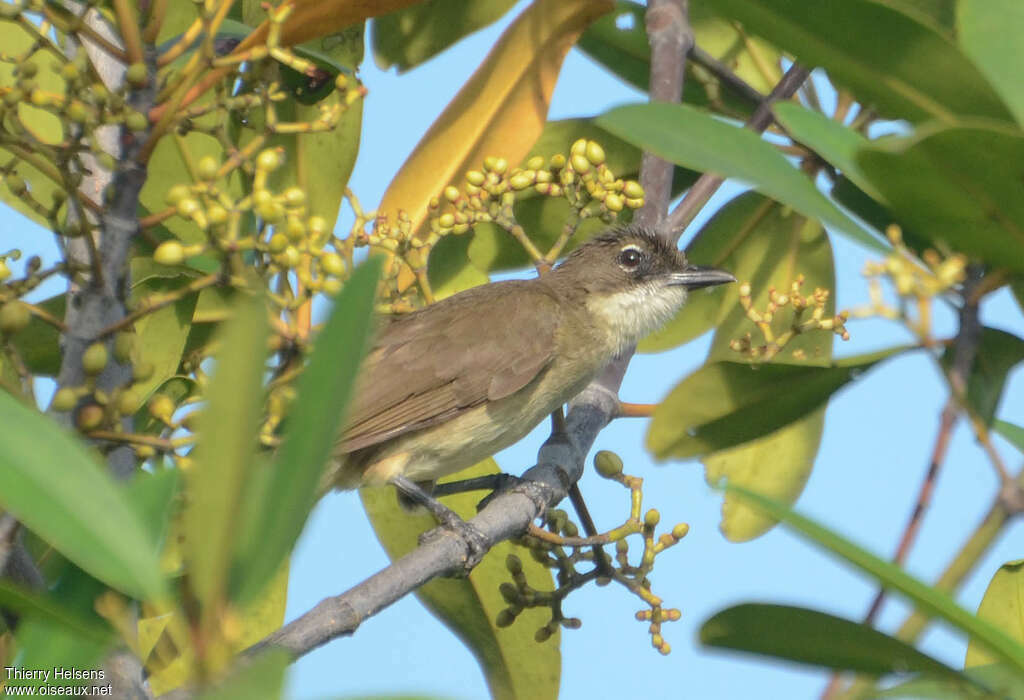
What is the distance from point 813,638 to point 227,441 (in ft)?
2.63

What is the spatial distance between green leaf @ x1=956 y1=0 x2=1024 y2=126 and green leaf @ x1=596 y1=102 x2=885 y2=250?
0.75 feet

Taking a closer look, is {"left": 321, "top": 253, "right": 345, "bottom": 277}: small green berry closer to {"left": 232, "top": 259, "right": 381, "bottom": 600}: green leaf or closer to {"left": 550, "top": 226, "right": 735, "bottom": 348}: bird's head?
{"left": 232, "top": 259, "right": 381, "bottom": 600}: green leaf

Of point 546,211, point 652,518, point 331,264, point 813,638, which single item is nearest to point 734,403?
point 652,518

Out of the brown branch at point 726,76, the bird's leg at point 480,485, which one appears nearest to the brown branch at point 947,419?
the brown branch at point 726,76

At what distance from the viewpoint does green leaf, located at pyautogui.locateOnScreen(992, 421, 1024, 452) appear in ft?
5.96

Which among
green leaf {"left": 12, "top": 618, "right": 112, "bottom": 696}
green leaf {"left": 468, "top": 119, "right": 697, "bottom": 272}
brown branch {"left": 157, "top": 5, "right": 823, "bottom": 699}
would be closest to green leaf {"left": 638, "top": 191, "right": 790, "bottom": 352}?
brown branch {"left": 157, "top": 5, "right": 823, "bottom": 699}

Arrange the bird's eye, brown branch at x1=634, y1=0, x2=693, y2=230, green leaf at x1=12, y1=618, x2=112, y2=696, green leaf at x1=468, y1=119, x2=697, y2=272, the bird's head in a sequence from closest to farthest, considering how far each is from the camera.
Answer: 1. green leaf at x1=12, y1=618, x2=112, y2=696
2. brown branch at x1=634, y1=0, x2=693, y2=230
3. green leaf at x1=468, y1=119, x2=697, y2=272
4. the bird's head
5. the bird's eye

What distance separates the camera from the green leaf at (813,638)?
54.1 inches

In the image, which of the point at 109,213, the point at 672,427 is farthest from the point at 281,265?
the point at 672,427

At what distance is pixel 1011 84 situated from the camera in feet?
4.61

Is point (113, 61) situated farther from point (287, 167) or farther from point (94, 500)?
point (94, 500)

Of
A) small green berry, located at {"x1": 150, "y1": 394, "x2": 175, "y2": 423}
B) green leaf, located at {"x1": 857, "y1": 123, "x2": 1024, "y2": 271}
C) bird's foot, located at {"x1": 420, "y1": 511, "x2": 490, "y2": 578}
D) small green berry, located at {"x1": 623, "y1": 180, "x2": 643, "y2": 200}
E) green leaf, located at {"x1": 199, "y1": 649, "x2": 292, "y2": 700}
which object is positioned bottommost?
green leaf, located at {"x1": 199, "y1": 649, "x2": 292, "y2": 700}

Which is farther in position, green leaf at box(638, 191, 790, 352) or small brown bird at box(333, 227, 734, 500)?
small brown bird at box(333, 227, 734, 500)

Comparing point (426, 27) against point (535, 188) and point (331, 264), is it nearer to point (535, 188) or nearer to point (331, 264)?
point (535, 188)
